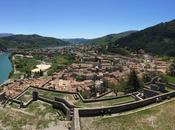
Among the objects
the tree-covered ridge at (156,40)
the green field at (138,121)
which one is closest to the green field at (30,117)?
the green field at (138,121)

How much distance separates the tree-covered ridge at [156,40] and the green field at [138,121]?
110 m

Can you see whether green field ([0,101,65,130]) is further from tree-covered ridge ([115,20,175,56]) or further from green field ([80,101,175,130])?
tree-covered ridge ([115,20,175,56])

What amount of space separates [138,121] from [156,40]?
13691 cm

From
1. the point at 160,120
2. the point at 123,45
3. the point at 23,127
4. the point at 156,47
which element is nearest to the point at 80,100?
the point at 23,127

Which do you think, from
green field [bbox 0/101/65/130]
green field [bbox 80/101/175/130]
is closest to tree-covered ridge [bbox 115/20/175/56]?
green field [bbox 0/101/65/130]

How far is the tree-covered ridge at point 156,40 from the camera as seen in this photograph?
13145cm

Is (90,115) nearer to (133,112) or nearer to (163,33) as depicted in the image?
(133,112)

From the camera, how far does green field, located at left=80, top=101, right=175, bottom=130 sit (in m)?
12.5

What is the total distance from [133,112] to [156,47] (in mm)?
129682

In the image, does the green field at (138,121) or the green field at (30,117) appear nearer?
the green field at (138,121)

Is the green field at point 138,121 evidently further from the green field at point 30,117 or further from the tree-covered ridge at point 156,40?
the tree-covered ridge at point 156,40

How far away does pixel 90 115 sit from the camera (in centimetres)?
1388

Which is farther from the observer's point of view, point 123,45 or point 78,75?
point 123,45

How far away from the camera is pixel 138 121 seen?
12992 mm
